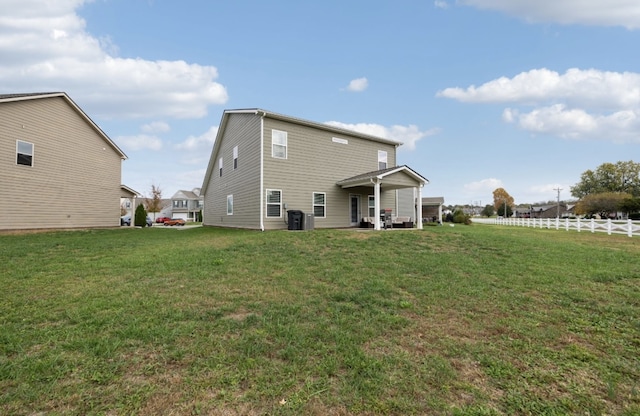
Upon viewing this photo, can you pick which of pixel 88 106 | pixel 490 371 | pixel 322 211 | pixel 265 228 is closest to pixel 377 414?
pixel 490 371

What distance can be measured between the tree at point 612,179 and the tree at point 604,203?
9.28 meters

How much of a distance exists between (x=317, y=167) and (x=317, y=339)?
13241mm

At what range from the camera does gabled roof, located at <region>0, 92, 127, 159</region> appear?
13687 millimetres

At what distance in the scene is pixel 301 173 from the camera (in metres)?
15.4

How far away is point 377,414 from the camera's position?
2.15m

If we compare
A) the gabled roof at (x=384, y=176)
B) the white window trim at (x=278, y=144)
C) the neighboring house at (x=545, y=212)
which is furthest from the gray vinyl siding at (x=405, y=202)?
the neighboring house at (x=545, y=212)

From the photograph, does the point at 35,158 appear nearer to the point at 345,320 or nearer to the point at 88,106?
the point at 88,106

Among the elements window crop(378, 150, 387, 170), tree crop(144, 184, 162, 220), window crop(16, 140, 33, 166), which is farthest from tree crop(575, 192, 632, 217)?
tree crop(144, 184, 162, 220)

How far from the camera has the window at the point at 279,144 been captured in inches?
578

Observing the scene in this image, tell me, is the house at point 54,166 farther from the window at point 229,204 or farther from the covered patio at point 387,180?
the covered patio at point 387,180

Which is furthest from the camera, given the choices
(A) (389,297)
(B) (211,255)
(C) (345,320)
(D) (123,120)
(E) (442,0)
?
(D) (123,120)

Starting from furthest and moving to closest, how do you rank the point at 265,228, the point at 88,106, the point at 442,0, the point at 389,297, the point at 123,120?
the point at 123,120
the point at 88,106
the point at 265,228
the point at 442,0
the point at 389,297

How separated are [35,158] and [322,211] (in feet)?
48.4

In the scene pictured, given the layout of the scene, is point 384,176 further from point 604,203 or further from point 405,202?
point 604,203
